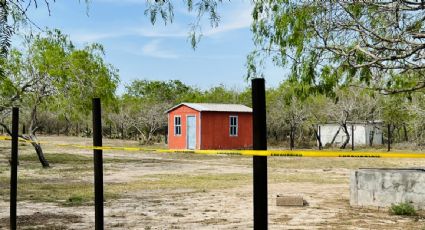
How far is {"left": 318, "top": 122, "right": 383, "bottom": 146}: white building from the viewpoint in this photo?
3697cm

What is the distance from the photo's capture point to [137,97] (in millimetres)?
50312

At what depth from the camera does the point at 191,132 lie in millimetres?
32344

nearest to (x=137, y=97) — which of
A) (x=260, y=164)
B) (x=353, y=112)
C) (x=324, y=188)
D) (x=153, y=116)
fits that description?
(x=153, y=116)

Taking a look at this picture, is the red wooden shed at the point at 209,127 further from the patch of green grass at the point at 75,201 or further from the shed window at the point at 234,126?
the patch of green grass at the point at 75,201

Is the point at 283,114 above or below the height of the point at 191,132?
above

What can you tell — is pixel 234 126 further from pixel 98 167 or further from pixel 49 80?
pixel 98 167

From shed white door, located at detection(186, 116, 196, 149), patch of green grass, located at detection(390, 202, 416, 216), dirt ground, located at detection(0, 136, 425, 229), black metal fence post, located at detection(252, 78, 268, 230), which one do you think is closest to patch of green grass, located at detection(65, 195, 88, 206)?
dirt ground, located at detection(0, 136, 425, 229)

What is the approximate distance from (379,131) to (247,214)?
31.6 metres

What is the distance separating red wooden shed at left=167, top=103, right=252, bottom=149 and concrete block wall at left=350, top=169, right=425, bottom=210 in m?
21.8

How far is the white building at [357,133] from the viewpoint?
121 ft

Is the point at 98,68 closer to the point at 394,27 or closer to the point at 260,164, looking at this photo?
the point at 394,27

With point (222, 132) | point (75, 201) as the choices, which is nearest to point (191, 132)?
point (222, 132)

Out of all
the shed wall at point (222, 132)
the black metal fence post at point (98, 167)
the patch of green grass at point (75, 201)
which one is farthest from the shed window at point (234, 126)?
the black metal fence post at point (98, 167)

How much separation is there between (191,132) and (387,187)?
76.4ft
